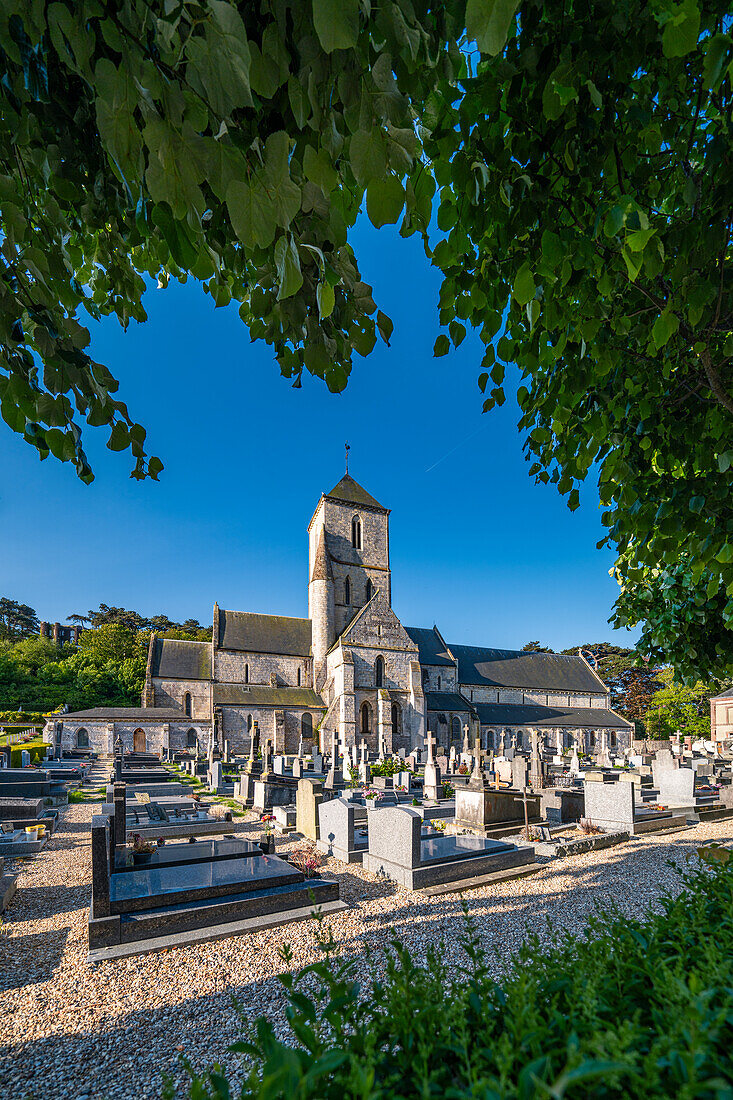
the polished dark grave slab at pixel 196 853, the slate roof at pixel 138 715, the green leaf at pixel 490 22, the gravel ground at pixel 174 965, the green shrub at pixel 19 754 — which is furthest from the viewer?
the slate roof at pixel 138 715

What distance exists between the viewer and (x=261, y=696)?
3838cm

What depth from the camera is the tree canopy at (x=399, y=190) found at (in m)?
1.61

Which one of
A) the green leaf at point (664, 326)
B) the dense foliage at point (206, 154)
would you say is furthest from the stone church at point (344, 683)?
the green leaf at point (664, 326)

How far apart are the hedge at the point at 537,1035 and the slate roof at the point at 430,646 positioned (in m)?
41.2

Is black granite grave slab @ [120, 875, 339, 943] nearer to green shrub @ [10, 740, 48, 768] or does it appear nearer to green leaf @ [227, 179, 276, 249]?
green leaf @ [227, 179, 276, 249]

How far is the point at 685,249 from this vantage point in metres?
2.67

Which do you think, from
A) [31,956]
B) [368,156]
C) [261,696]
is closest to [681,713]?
[261,696]

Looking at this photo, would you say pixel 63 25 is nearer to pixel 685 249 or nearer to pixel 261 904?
pixel 685 249

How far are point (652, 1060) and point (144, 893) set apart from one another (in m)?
7.24

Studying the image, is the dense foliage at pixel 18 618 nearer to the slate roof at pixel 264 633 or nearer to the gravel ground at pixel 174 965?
the slate roof at pixel 264 633

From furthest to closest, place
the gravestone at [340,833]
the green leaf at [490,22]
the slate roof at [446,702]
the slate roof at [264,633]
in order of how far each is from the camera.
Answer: the slate roof at [264,633] → the slate roof at [446,702] → the gravestone at [340,833] → the green leaf at [490,22]

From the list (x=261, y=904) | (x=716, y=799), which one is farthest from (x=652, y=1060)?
(x=716, y=799)

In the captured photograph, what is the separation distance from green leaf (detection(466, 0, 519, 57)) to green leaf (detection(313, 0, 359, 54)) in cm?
27

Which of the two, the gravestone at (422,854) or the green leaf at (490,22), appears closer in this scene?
the green leaf at (490,22)
